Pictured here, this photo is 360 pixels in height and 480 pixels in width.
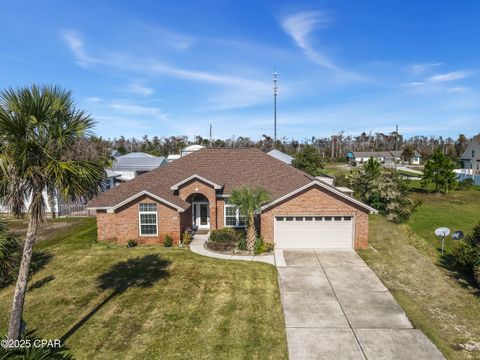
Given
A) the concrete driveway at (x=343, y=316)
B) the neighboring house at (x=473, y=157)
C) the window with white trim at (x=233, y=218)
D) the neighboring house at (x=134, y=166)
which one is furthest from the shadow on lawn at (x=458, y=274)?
the neighboring house at (x=473, y=157)

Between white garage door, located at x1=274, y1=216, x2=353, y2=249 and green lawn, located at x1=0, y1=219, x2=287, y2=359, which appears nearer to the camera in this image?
green lawn, located at x1=0, y1=219, x2=287, y2=359

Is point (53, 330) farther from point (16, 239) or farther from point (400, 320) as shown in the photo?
point (400, 320)

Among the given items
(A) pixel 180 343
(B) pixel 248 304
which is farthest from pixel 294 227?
(A) pixel 180 343

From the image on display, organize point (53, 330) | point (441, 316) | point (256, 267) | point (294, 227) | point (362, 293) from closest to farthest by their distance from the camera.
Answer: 1. point (53, 330)
2. point (441, 316)
3. point (362, 293)
4. point (256, 267)
5. point (294, 227)

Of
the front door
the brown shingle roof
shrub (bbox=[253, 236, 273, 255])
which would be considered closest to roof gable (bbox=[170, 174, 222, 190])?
the brown shingle roof

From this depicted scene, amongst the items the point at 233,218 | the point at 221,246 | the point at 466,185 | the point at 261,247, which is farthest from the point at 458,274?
the point at 466,185

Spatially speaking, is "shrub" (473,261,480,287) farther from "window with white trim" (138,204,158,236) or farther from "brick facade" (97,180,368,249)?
"window with white trim" (138,204,158,236)

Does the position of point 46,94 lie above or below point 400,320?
above
